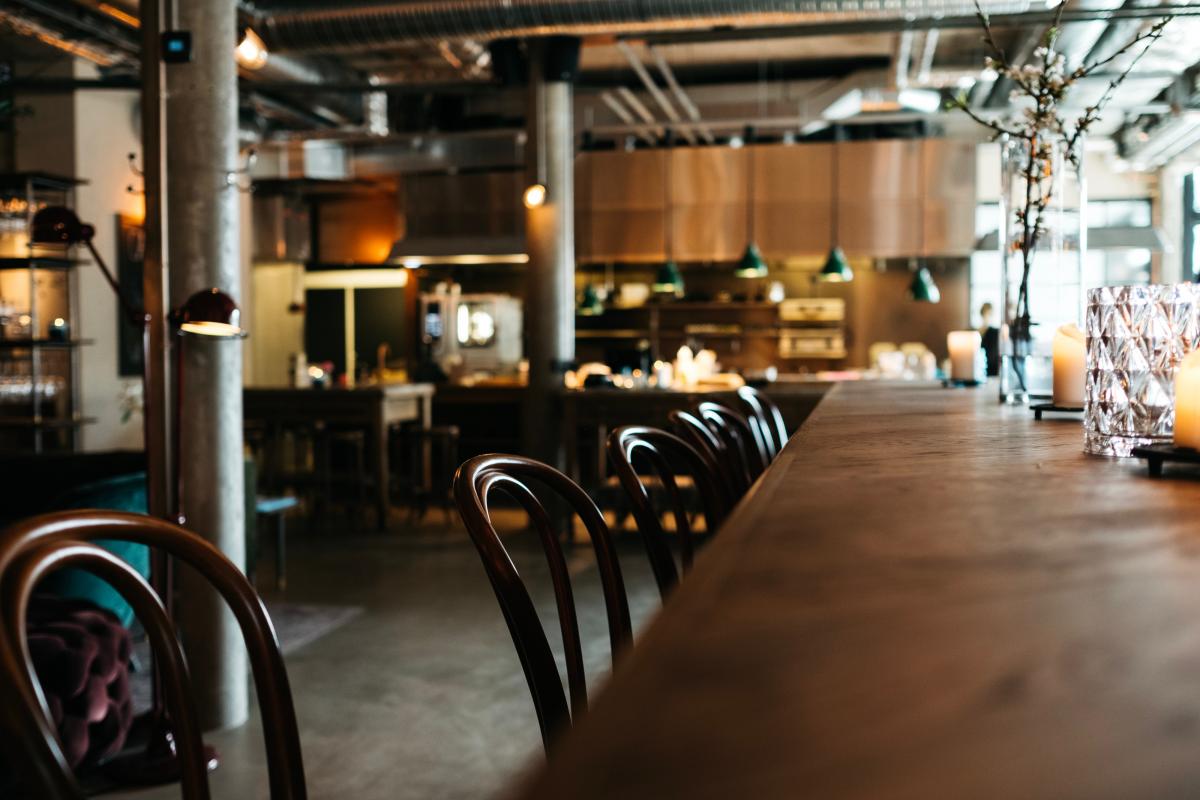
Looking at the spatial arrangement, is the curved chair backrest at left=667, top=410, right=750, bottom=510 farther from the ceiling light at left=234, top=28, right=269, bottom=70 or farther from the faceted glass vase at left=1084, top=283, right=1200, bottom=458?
the ceiling light at left=234, top=28, right=269, bottom=70

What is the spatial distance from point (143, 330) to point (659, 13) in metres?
3.88

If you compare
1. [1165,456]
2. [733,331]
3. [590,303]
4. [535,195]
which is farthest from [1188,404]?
[733,331]

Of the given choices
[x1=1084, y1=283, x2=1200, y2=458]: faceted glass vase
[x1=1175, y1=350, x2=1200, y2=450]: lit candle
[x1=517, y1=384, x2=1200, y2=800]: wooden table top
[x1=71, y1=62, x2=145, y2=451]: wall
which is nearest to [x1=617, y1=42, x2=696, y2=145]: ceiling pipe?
[x1=71, y1=62, x2=145, y2=451]: wall

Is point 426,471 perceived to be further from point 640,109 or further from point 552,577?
point 552,577

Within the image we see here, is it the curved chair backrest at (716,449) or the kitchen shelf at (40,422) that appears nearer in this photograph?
the curved chair backrest at (716,449)

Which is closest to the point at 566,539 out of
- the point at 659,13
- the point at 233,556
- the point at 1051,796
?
the point at 659,13

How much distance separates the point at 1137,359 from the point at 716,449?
41.7 inches

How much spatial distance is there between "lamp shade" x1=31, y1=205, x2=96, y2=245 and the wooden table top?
10.0ft

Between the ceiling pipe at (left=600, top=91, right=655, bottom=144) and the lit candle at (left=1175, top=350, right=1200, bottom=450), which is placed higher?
the ceiling pipe at (left=600, top=91, right=655, bottom=144)

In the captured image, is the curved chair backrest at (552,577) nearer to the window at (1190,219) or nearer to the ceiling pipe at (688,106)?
the ceiling pipe at (688,106)

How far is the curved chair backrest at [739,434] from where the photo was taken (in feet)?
8.84

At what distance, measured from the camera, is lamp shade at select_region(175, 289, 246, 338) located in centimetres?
322

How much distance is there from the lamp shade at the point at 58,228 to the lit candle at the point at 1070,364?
2.78m

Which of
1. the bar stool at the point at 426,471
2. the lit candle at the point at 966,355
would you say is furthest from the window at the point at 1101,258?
the lit candle at the point at 966,355
